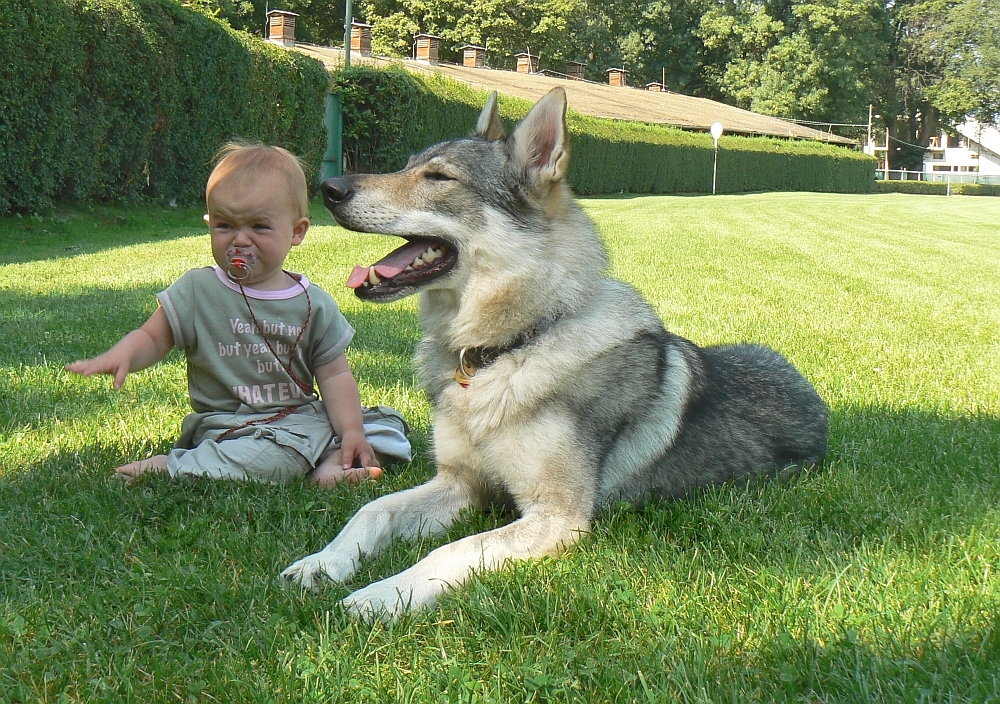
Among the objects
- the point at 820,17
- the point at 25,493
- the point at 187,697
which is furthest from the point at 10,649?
the point at 820,17

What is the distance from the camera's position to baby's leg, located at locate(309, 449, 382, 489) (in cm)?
368

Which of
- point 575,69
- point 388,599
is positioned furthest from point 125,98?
point 575,69

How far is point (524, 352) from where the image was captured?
10.7 ft

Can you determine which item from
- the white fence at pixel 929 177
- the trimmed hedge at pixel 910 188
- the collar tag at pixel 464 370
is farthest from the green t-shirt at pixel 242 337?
the white fence at pixel 929 177

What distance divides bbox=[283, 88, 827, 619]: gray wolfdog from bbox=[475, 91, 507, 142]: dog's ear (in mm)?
227

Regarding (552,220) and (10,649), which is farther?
(552,220)

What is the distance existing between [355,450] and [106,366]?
1.06m

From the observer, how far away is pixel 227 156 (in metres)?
3.79

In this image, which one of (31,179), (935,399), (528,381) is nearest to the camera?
(528,381)

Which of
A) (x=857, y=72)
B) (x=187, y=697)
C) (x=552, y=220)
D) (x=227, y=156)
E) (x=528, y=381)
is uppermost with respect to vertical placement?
(x=857, y=72)

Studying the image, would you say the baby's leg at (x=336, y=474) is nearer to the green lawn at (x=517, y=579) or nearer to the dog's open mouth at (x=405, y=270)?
the green lawn at (x=517, y=579)

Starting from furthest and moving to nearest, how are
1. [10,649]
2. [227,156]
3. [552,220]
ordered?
[227,156]
[552,220]
[10,649]

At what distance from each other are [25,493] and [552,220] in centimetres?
226

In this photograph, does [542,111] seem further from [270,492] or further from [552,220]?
[270,492]
